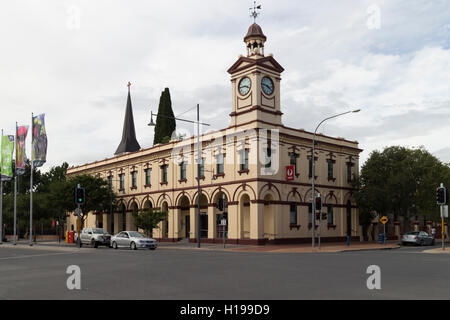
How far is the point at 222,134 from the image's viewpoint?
136 ft

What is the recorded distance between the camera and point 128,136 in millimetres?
65688

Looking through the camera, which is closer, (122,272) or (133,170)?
(122,272)

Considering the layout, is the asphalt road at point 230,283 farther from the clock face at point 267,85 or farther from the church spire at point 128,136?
the church spire at point 128,136

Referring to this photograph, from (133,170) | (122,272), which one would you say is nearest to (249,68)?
(133,170)

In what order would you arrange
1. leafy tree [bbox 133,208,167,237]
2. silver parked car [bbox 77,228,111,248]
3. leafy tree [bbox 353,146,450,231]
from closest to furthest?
silver parked car [bbox 77,228,111,248], leafy tree [bbox 353,146,450,231], leafy tree [bbox 133,208,167,237]

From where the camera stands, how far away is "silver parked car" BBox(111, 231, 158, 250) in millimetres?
33344

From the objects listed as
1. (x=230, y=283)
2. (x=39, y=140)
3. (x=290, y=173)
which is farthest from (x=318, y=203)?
(x=39, y=140)

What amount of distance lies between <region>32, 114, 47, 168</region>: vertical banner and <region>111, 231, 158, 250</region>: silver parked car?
37.3 feet

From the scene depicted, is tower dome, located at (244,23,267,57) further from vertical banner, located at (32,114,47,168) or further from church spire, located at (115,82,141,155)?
church spire, located at (115,82,141,155)

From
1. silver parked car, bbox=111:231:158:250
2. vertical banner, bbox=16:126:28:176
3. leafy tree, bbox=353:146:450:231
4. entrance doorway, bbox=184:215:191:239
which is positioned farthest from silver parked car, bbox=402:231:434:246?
vertical banner, bbox=16:126:28:176

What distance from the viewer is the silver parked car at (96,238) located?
3816cm
